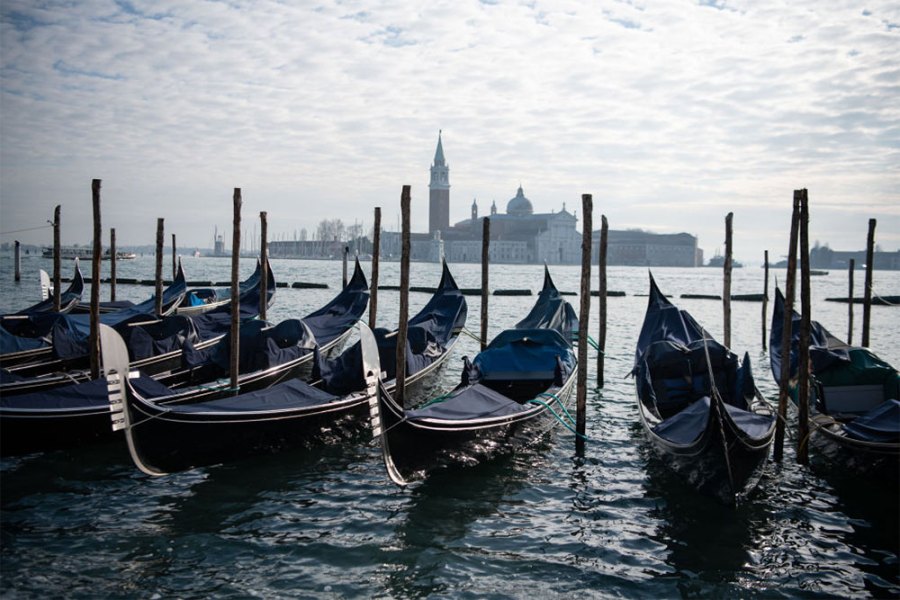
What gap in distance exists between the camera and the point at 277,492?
5.36 meters

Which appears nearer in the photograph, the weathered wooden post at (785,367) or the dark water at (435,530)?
the dark water at (435,530)

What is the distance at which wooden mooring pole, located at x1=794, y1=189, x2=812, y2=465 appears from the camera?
593cm

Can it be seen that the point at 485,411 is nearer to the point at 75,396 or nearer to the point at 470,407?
the point at 470,407

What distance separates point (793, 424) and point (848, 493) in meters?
2.07

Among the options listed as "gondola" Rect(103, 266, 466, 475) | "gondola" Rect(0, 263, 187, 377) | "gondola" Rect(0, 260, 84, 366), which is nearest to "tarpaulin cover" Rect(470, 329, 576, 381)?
"gondola" Rect(103, 266, 466, 475)

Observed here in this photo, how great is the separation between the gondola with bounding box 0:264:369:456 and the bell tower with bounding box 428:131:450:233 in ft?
291

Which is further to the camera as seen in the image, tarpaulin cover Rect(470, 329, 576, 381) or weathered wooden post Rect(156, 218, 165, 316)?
weathered wooden post Rect(156, 218, 165, 316)

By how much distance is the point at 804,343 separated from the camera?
607cm

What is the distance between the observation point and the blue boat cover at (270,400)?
18.2 feet

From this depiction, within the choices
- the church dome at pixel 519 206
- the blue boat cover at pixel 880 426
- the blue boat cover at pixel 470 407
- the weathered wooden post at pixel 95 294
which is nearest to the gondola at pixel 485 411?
the blue boat cover at pixel 470 407

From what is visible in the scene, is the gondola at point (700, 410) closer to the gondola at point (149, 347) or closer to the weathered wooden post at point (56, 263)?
the gondola at point (149, 347)

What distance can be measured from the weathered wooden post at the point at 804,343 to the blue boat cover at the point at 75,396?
543 centimetres

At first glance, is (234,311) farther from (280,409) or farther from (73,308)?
(73,308)

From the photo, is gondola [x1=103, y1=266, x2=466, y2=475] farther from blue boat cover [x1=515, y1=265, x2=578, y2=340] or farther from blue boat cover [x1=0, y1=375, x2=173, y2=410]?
blue boat cover [x1=515, y1=265, x2=578, y2=340]
